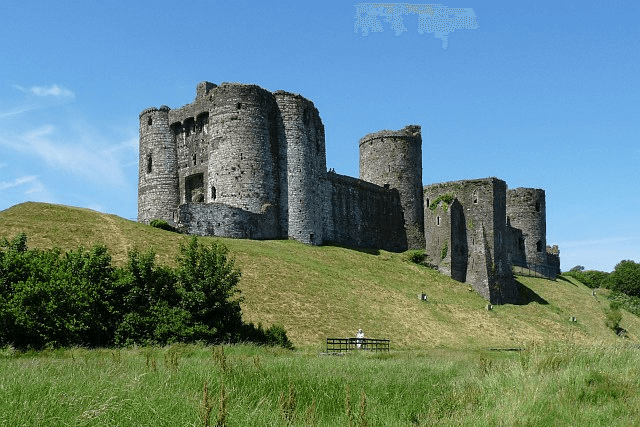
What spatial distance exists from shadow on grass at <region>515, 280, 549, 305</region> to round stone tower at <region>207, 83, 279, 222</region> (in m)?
20.9

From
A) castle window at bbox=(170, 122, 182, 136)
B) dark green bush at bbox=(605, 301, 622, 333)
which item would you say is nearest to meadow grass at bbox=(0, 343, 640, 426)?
dark green bush at bbox=(605, 301, 622, 333)

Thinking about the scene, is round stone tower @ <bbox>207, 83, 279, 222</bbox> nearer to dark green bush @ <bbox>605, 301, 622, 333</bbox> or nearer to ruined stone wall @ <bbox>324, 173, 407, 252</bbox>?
ruined stone wall @ <bbox>324, 173, 407, 252</bbox>

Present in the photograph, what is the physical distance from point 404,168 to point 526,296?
1709 centimetres

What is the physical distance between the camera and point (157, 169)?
54875 millimetres

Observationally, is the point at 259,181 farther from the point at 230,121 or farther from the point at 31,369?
the point at 31,369

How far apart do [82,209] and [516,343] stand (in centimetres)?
2976

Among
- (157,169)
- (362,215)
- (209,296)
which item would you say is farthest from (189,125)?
(209,296)

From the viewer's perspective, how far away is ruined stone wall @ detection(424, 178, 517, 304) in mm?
51594

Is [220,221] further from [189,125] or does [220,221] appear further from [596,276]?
[596,276]

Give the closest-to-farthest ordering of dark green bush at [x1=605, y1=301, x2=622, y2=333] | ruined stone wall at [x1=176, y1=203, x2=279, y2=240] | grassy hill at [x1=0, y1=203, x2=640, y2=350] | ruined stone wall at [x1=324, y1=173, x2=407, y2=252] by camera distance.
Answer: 1. grassy hill at [x1=0, y1=203, x2=640, y2=350]
2. ruined stone wall at [x1=176, y1=203, x2=279, y2=240]
3. dark green bush at [x1=605, y1=301, x2=622, y2=333]
4. ruined stone wall at [x1=324, y1=173, x2=407, y2=252]

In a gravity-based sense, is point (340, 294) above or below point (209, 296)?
below

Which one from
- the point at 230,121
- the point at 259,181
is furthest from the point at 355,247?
the point at 230,121

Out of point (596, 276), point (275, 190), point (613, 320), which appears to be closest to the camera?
point (275, 190)

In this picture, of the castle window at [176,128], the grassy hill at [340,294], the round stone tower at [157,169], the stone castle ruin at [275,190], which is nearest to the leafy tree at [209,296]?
the grassy hill at [340,294]
